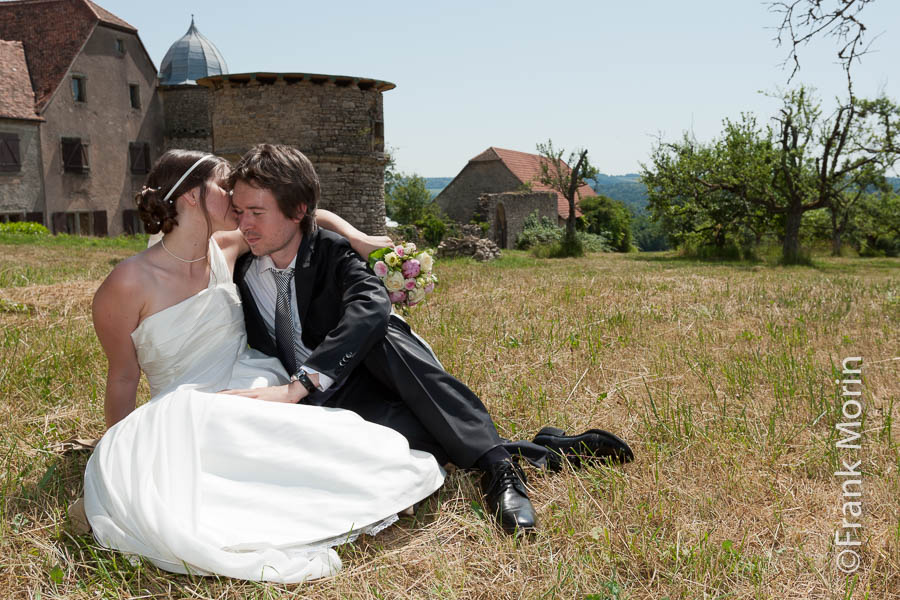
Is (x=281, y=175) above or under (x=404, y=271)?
above

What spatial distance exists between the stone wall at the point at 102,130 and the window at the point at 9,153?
1.31m

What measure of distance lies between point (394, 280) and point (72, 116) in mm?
31943

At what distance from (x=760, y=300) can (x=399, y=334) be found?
6969 mm

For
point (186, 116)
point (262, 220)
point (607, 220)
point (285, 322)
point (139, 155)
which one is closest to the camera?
point (262, 220)

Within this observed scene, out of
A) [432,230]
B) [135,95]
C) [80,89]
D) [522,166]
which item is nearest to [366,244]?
[80,89]

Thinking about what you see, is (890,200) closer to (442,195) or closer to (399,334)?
(442,195)

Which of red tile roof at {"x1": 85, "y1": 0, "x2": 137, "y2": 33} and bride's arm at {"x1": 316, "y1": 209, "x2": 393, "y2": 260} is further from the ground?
red tile roof at {"x1": 85, "y1": 0, "x2": 137, "y2": 33}

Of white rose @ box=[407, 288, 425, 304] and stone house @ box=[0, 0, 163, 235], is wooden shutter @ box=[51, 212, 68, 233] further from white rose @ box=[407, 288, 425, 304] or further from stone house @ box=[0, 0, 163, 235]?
white rose @ box=[407, 288, 425, 304]

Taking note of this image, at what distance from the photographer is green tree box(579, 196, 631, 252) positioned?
47.4 meters

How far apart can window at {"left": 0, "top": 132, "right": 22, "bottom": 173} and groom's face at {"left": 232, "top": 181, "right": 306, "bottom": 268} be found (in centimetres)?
2933

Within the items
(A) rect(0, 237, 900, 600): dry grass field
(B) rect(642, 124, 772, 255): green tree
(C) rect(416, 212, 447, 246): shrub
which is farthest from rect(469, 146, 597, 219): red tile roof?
(A) rect(0, 237, 900, 600): dry grass field

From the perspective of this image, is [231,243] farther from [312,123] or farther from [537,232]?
[537,232]

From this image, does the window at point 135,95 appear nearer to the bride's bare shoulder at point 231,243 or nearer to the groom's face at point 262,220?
the bride's bare shoulder at point 231,243

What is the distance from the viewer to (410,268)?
3777 millimetres
